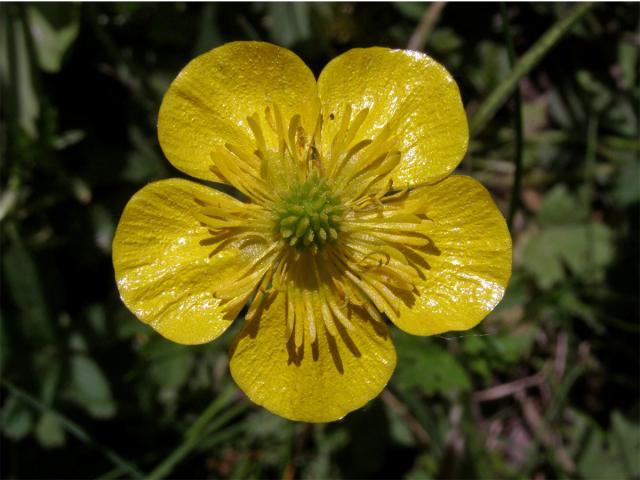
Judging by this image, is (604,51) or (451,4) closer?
(451,4)

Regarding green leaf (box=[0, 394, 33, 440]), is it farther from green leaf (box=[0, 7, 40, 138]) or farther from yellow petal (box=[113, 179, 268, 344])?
yellow petal (box=[113, 179, 268, 344])

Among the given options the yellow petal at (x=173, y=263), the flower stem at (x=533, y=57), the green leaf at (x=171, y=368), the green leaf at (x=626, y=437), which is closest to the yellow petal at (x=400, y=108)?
the yellow petal at (x=173, y=263)

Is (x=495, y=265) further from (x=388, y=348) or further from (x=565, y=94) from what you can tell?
(x=565, y=94)

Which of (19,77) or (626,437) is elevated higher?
(19,77)

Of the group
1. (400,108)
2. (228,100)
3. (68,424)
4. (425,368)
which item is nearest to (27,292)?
(68,424)

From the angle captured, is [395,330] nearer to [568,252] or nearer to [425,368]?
[425,368]

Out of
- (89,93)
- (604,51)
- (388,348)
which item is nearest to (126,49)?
(89,93)
